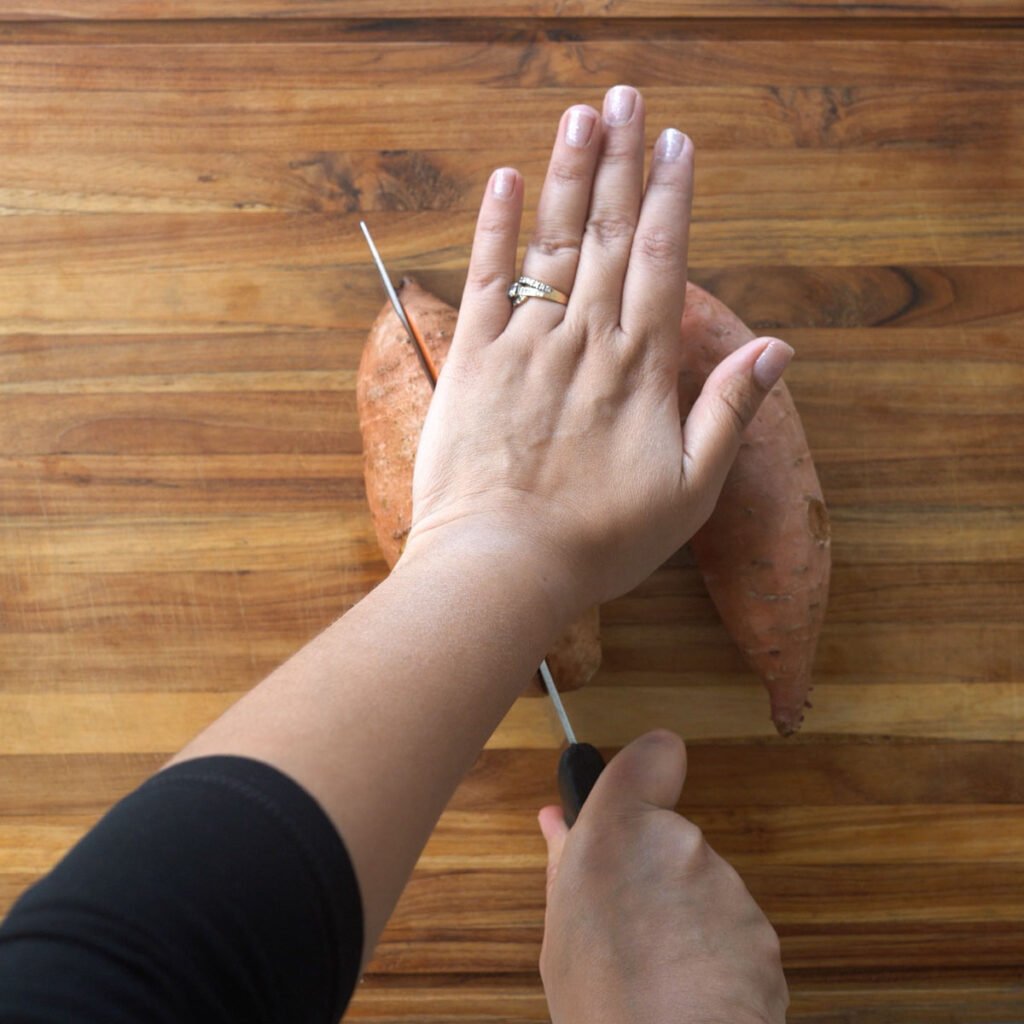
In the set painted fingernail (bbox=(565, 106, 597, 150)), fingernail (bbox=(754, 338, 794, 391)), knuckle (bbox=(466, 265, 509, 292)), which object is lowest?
fingernail (bbox=(754, 338, 794, 391))

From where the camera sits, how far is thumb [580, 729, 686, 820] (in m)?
0.98

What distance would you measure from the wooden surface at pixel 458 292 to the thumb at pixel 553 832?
0.18 ft

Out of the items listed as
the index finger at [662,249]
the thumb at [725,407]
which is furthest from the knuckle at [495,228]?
the thumb at [725,407]

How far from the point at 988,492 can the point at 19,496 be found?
3.75 feet

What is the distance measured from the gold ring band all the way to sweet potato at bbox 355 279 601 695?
3.7 inches

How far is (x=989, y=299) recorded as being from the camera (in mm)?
1144

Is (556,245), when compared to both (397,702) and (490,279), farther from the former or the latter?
(397,702)

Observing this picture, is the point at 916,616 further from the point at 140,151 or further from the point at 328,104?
the point at 140,151

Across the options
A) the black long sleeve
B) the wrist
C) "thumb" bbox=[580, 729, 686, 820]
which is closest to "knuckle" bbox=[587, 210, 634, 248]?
the wrist

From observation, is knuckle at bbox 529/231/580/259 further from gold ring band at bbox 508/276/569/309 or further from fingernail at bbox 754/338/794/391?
fingernail at bbox 754/338/794/391

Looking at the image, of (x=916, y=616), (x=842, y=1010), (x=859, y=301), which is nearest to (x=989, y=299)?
(x=859, y=301)

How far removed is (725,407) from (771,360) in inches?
2.4

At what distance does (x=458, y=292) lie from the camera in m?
1.14

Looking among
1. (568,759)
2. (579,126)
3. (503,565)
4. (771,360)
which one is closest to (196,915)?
(503,565)
